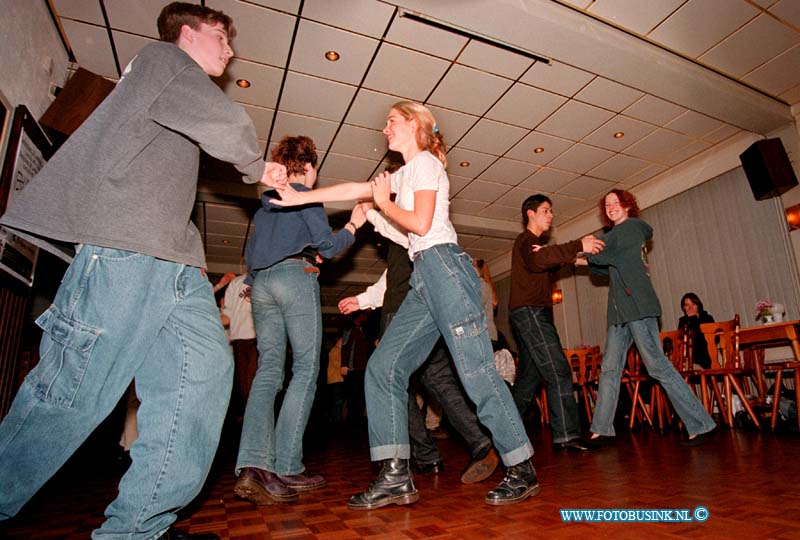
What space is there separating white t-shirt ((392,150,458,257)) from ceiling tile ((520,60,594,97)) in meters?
2.75

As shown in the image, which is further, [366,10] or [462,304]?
[366,10]

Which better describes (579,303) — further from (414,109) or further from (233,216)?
(414,109)

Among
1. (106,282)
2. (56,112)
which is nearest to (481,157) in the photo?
(56,112)

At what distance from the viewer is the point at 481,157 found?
5.36 m

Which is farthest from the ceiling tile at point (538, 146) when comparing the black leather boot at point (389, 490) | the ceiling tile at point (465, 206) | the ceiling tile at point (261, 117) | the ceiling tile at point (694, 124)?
the black leather boot at point (389, 490)

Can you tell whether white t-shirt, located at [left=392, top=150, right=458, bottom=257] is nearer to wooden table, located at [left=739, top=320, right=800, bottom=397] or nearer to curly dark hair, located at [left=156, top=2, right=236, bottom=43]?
curly dark hair, located at [left=156, top=2, right=236, bottom=43]

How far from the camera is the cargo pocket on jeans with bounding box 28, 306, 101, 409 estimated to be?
86 centimetres

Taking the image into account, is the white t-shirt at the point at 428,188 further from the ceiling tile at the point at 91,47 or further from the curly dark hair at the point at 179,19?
the ceiling tile at the point at 91,47

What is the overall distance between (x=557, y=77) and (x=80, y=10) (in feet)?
12.4

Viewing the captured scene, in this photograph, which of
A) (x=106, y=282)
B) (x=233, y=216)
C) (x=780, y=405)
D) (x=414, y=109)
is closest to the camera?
(x=106, y=282)

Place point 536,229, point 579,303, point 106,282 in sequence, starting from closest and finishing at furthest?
point 106,282
point 536,229
point 579,303

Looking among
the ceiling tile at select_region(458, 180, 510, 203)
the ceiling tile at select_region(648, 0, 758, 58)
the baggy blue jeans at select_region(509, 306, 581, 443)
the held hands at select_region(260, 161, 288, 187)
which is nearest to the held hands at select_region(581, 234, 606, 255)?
the baggy blue jeans at select_region(509, 306, 581, 443)

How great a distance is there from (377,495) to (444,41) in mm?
3307

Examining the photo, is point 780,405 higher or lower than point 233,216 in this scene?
lower
